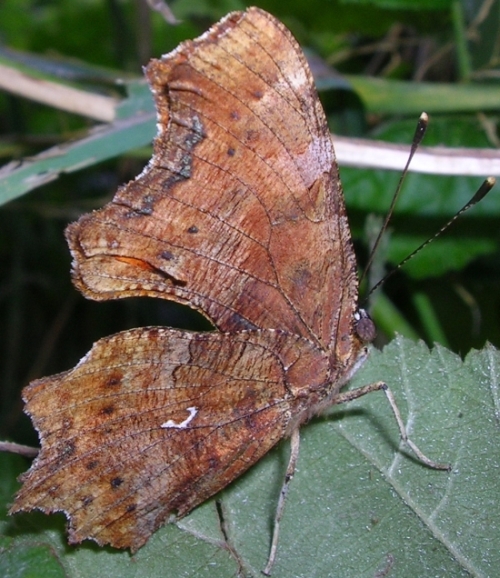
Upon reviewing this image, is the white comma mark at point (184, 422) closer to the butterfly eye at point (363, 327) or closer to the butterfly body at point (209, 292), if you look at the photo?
the butterfly body at point (209, 292)

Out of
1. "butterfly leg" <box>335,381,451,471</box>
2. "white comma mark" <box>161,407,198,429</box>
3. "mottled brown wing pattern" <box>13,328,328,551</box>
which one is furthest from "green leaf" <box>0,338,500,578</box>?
"white comma mark" <box>161,407,198,429</box>

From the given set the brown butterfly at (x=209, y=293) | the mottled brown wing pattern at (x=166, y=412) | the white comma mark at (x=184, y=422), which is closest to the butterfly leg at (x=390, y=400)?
the brown butterfly at (x=209, y=293)

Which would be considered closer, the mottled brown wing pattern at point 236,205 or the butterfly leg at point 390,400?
the mottled brown wing pattern at point 236,205

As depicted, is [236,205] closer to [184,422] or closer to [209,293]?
[209,293]

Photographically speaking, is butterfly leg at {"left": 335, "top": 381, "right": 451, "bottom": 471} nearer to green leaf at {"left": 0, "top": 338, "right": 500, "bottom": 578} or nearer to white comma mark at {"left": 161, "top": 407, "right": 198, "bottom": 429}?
green leaf at {"left": 0, "top": 338, "right": 500, "bottom": 578}

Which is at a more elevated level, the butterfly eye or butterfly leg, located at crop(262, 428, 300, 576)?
the butterfly eye

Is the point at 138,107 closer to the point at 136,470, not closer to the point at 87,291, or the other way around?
the point at 87,291

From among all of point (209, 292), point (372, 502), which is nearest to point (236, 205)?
point (209, 292)
